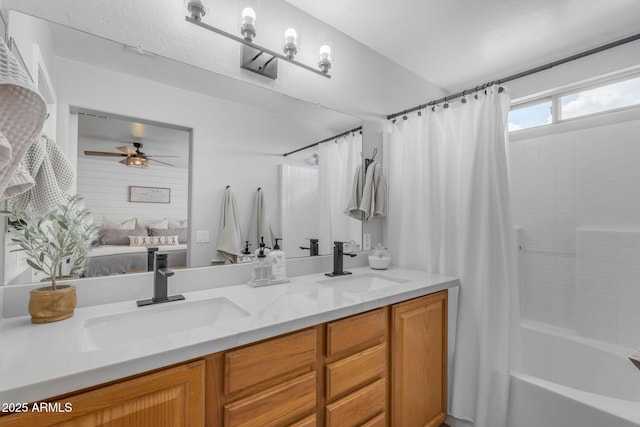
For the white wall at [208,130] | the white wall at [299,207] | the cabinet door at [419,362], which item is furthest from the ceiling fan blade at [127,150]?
the cabinet door at [419,362]

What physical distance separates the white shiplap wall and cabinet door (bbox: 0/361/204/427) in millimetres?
738

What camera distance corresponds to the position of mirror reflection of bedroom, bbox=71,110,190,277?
114 centimetres

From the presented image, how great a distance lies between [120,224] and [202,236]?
1.10 feet

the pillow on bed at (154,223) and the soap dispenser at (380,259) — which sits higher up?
the pillow on bed at (154,223)

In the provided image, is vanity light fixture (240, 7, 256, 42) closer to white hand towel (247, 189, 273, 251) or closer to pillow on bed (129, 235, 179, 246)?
white hand towel (247, 189, 273, 251)

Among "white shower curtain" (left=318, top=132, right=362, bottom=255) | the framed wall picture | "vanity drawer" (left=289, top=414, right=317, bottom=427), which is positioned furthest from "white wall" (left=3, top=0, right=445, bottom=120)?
"vanity drawer" (left=289, top=414, right=317, bottom=427)

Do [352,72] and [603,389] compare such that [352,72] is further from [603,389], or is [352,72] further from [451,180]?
[603,389]

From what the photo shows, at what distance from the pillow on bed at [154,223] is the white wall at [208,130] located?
0.11 m

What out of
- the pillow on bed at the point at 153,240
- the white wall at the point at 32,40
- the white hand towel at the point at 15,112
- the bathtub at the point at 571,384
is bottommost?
the bathtub at the point at 571,384

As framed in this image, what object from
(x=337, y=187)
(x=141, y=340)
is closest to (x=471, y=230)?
(x=337, y=187)

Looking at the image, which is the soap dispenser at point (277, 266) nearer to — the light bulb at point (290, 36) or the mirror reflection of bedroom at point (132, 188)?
the mirror reflection of bedroom at point (132, 188)

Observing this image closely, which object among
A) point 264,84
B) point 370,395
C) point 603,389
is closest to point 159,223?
point 264,84

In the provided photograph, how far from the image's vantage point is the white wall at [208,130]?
114 cm

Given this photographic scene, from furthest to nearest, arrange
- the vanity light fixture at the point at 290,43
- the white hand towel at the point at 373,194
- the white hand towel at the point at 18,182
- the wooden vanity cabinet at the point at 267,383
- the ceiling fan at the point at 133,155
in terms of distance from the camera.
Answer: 1. the white hand towel at the point at 373,194
2. the vanity light fixture at the point at 290,43
3. the ceiling fan at the point at 133,155
4. the wooden vanity cabinet at the point at 267,383
5. the white hand towel at the point at 18,182
